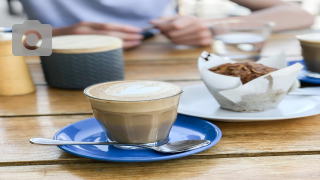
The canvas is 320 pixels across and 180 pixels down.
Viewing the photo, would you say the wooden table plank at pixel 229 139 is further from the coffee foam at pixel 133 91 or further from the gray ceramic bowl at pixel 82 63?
the gray ceramic bowl at pixel 82 63

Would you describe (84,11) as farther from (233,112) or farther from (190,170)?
(190,170)

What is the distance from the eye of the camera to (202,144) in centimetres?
54

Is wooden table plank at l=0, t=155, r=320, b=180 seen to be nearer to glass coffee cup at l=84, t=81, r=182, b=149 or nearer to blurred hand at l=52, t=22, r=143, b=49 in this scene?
glass coffee cup at l=84, t=81, r=182, b=149

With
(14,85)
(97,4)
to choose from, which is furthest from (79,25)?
(14,85)

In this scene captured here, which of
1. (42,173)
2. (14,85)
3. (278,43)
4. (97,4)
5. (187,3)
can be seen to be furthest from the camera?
(187,3)

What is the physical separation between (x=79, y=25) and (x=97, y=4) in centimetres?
27

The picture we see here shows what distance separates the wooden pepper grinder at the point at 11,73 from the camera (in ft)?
2.94

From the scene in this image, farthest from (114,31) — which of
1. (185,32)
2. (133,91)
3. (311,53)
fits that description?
(133,91)

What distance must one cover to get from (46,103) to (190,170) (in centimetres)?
47

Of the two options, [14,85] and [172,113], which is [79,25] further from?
[172,113]

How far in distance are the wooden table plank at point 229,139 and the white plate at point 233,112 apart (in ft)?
0.07

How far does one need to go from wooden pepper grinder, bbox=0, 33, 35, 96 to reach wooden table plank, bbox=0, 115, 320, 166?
0.19 metres

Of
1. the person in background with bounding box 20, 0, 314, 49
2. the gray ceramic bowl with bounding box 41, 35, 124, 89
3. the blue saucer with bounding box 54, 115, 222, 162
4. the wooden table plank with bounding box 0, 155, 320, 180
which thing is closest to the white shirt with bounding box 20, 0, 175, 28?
the person in background with bounding box 20, 0, 314, 49

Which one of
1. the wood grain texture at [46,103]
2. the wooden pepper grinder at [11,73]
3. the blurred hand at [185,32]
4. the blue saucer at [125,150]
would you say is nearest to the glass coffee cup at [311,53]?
the wood grain texture at [46,103]
